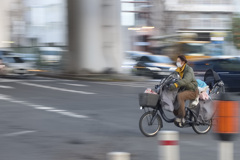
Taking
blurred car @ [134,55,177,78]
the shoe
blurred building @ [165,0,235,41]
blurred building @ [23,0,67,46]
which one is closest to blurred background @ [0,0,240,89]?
blurred car @ [134,55,177,78]

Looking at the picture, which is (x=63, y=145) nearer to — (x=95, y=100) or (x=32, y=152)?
(x=32, y=152)

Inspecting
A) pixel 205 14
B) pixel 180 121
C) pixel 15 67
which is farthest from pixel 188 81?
pixel 205 14

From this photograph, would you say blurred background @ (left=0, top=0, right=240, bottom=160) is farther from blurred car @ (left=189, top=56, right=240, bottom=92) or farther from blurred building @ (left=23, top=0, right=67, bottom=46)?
blurred building @ (left=23, top=0, right=67, bottom=46)

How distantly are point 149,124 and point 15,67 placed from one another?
20.7m

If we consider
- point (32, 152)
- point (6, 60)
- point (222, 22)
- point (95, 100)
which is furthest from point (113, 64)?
point (222, 22)

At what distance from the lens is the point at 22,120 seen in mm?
13375

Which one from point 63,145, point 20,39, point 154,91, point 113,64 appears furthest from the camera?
point 20,39

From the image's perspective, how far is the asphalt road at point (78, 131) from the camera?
918 centimetres

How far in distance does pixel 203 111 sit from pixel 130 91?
11.4 metres

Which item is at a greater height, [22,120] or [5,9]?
[5,9]

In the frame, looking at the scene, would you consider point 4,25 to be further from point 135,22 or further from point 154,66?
point 135,22

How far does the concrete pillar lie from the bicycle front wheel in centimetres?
1910

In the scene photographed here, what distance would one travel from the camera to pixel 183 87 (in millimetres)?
11359

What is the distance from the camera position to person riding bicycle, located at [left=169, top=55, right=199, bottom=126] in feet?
36.3
